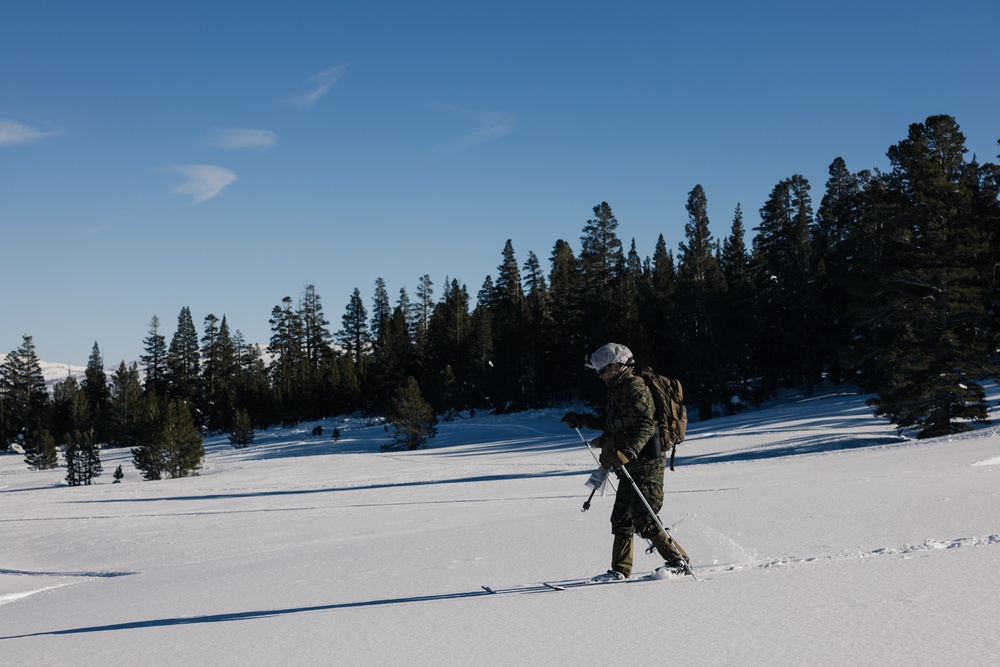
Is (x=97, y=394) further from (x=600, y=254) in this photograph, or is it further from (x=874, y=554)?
(x=874, y=554)

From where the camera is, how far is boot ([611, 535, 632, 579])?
5527 mm

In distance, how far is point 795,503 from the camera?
909cm

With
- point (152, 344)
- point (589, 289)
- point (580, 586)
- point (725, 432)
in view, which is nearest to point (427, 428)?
point (725, 432)

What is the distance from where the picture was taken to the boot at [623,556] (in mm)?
5527

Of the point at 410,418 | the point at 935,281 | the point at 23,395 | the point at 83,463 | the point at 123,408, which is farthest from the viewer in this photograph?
the point at 23,395

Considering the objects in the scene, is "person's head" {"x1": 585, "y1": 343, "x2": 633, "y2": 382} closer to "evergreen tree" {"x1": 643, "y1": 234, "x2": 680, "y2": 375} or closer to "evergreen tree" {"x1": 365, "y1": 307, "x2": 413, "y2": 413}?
"evergreen tree" {"x1": 643, "y1": 234, "x2": 680, "y2": 375}

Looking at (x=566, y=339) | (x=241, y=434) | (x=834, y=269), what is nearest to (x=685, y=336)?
(x=834, y=269)

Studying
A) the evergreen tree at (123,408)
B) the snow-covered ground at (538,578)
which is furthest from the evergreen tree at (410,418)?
the evergreen tree at (123,408)

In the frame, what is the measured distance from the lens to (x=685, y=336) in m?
49.0

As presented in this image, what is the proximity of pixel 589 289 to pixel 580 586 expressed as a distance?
68.6 metres

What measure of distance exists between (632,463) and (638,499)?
27 centimetres

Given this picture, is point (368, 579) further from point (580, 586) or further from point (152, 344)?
point (152, 344)

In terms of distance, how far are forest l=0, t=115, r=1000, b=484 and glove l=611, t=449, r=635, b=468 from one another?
58.2ft

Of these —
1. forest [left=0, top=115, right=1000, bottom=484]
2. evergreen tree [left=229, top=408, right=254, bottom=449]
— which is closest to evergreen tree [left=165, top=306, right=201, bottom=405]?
forest [left=0, top=115, right=1000, bottom=484]
